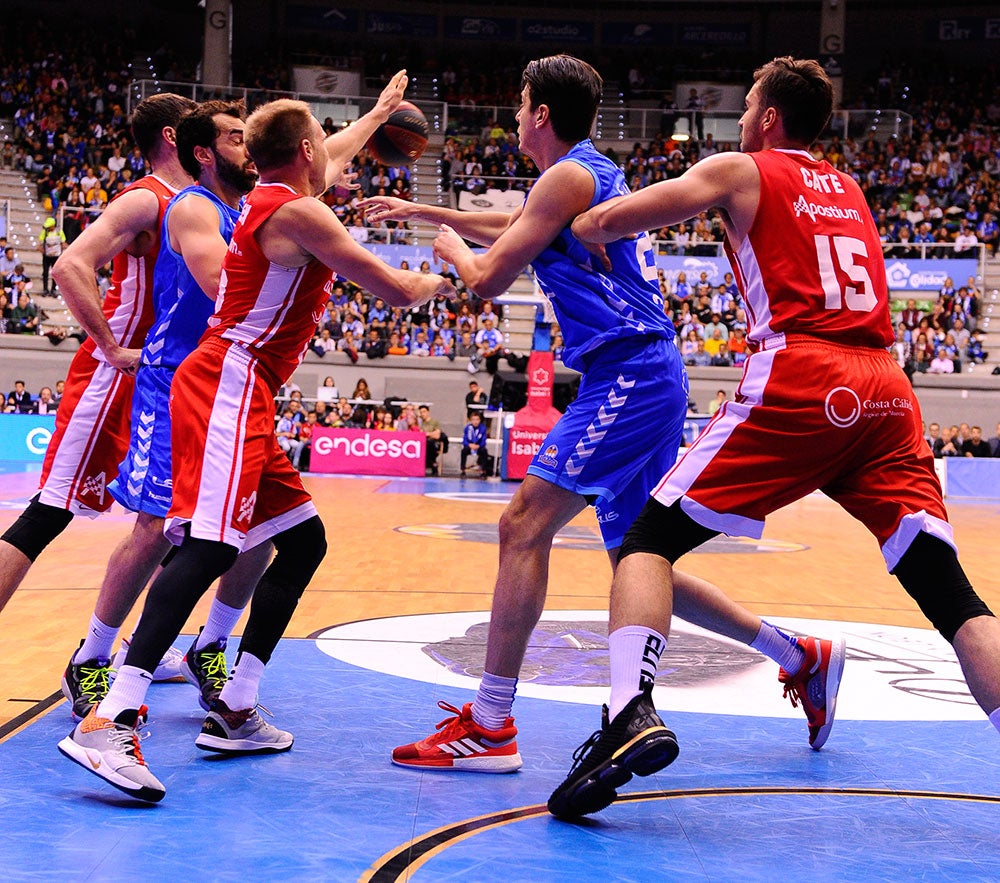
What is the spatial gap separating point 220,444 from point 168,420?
601mm

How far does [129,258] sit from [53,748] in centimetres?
171

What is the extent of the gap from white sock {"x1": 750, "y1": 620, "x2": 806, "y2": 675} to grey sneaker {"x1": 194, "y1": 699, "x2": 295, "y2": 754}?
1575mm

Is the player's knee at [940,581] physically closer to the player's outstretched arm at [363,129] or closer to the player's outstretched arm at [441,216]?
the player's outstretched arm at [441,216]

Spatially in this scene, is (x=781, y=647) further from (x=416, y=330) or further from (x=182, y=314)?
(x=416, y=330)

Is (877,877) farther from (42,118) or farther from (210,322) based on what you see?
(42,118)

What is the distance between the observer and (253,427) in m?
3.18

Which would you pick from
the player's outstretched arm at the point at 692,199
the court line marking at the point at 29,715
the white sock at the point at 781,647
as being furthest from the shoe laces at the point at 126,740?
the white sock at the point at 781,647

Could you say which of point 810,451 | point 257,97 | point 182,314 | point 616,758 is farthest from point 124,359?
point 257,97

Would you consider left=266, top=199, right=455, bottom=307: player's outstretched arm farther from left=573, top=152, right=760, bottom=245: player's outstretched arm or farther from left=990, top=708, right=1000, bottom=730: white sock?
left=990, top=708, right=1000, bottom=730: white sock

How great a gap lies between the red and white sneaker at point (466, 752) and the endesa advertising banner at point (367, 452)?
14259mm

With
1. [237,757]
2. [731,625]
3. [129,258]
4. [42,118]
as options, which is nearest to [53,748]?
[237,757]

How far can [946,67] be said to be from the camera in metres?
30.8

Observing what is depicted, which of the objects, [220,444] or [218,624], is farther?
[218,624]

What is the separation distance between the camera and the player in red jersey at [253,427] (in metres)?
Answer: 2.98
